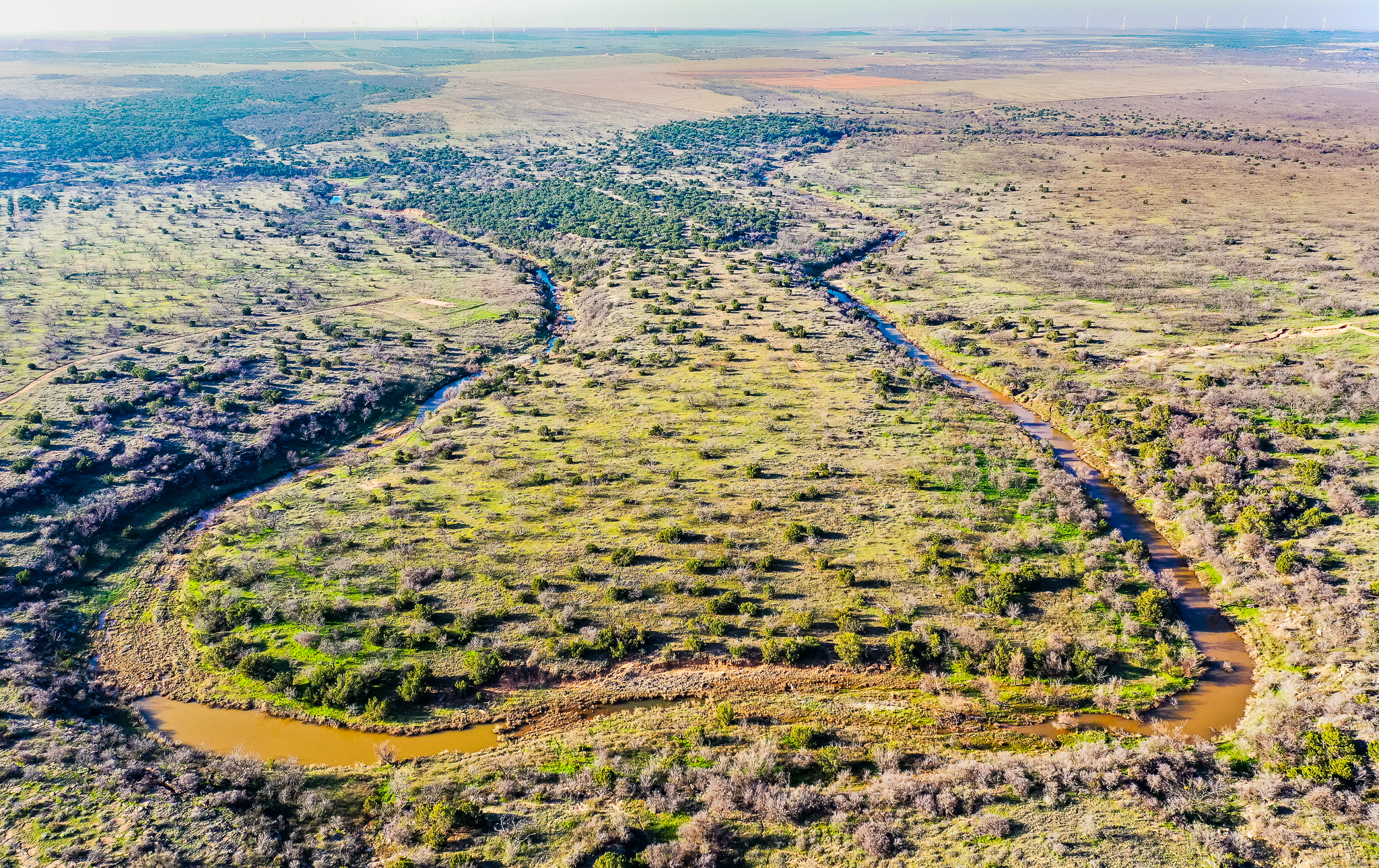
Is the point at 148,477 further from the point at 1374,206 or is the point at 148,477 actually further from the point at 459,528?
the point at 1374,206

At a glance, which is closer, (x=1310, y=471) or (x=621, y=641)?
(x=621, y=641)

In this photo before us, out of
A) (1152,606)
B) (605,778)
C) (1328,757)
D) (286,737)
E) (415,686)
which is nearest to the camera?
(1328,757)

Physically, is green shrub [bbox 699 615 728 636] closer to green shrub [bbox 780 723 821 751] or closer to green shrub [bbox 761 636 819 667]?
green shrub [bbox 761 636 819 667]

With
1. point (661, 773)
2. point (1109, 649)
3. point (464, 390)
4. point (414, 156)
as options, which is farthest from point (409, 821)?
point (414, 156)

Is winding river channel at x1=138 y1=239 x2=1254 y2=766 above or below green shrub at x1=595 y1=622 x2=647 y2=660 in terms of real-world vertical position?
below

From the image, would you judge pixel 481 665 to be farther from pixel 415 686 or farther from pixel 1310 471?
pixel 1310 471

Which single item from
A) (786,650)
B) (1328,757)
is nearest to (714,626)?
(786,650)

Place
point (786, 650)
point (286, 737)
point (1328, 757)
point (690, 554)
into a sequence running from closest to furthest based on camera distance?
point (1328, 757) → point (286, 737) → point (786, 650) → point (690, 554)

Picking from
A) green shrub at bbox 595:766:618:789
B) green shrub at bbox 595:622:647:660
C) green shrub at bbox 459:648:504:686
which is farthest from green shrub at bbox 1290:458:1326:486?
green shrub at bbox 459:648:504:686

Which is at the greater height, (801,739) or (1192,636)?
(1192,636)
